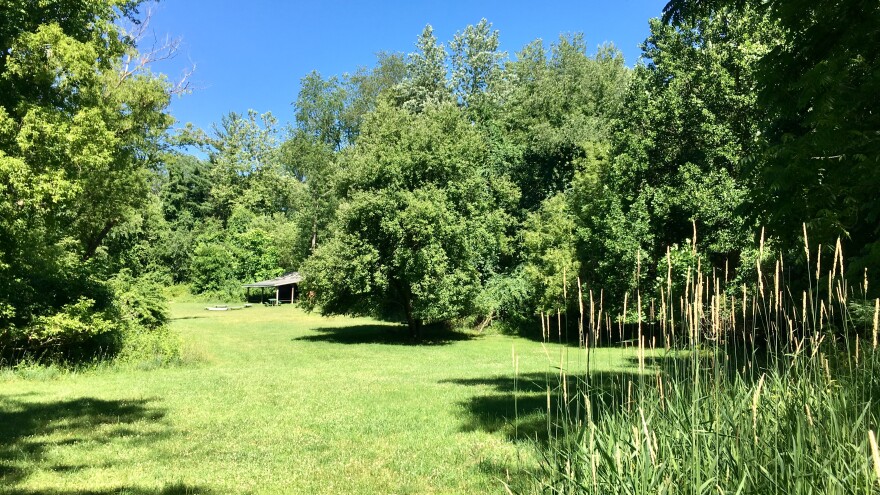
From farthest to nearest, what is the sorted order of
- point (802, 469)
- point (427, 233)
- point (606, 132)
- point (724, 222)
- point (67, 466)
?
point (606, 132) < point (427, 233) < point (724, 222) < point (67, 466) < point (802, 469)

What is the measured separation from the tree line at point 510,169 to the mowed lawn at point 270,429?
2.49m

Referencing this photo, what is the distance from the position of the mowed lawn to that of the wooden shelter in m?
33.5

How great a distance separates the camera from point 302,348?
20828 mm

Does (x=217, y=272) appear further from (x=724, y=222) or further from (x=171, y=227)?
(x=724, y=222)

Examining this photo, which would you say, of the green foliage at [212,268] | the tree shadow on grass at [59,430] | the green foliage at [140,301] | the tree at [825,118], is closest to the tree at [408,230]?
the green foliage at [140,301]

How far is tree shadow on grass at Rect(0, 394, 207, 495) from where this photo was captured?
17.7 ft

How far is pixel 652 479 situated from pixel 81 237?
2334 cm

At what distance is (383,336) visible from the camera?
2638 centimetres

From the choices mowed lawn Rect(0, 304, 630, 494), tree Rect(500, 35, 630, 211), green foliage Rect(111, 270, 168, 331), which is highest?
tree Rect(500, 35, 630, 211)

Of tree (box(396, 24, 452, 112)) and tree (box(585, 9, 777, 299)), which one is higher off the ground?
tree (box(396, 24, 452, 112))

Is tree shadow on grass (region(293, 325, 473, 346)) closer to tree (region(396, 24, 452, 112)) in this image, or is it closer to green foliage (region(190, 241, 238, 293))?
tree (region(396, 24, 452, 112))

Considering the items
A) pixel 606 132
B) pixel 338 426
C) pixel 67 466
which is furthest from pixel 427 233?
pixel 67 466

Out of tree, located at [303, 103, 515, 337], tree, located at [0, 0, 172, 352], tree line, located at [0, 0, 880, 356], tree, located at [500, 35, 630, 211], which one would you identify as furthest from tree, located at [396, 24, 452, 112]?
tree, located at [0, 0, 172, 352]

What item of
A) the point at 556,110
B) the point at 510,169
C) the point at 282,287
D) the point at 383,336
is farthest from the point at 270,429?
the point at 282,287
